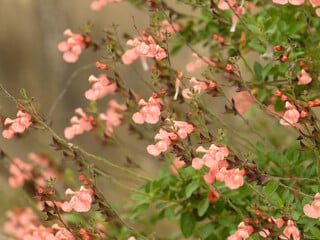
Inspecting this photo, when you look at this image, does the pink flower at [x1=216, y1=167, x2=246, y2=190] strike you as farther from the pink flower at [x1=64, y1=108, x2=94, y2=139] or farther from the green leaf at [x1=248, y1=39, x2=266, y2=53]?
the pink flower at [x1=64, y1=108, x2=94, y2=139]

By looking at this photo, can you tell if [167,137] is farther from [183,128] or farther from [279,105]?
[279,105]

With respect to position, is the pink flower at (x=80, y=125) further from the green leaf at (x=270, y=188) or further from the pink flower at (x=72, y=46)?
the green leaf at (x=270, y=188)

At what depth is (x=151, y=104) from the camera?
185cm

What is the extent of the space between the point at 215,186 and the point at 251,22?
0.54 metres

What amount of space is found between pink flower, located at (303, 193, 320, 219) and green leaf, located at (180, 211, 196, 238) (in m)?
0.59

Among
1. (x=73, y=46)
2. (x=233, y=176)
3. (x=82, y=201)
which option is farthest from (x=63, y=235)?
(x=73, y=46)

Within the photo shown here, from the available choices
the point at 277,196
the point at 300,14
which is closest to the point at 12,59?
the point at 300,14

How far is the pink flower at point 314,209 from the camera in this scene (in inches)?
65.0

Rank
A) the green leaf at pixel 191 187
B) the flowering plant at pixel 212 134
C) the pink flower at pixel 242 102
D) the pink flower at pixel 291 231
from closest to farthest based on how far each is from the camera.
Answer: the pink flower at pixel 291 231 → the flowering plant at pixel 212 134 → the green leaf at pixel 191 187 → the pink flower at pixel 242 102

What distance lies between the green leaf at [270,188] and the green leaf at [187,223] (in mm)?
439

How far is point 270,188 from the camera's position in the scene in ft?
5.93

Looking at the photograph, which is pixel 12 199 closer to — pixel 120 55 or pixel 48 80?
pixel 48 80

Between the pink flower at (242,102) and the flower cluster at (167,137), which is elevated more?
the flower cluster at (167,137)

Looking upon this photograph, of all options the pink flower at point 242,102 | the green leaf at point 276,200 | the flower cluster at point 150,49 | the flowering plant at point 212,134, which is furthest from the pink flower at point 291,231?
the pink flower at point 242,102
